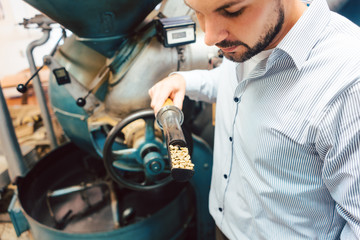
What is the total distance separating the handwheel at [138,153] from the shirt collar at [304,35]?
2.11 ft

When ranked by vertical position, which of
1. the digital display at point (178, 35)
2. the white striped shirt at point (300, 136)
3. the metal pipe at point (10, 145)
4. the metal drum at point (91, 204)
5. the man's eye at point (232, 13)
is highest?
the man's eye at point (232, 13)

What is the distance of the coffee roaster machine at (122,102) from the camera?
47.4 inches

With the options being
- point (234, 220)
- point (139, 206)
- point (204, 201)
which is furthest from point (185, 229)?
point (234, 220)

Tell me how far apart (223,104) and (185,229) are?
3.44 feet

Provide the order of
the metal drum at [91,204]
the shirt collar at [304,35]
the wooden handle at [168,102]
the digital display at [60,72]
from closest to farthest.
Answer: the shirt collar at [304,35] → the wooden handle at [168,102] → the digital display at [60,72] → the metal drum at [91,204]

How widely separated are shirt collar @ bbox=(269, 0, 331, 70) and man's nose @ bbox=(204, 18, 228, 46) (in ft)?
0.53

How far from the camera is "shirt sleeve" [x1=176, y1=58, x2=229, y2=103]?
105cm

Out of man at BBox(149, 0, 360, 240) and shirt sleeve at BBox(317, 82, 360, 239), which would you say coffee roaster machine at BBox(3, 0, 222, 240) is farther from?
shirt sleeve at BBox(317, 82, 360, 239)

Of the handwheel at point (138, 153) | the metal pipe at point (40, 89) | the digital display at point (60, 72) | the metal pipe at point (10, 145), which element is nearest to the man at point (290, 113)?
the handwheel at point (138, 153)

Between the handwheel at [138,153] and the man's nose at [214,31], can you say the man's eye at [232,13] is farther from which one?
the handwheel at [138,153]

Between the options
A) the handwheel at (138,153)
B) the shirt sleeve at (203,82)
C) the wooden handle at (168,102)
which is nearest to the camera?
the wooden handle at (168,102)

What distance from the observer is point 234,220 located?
101cm

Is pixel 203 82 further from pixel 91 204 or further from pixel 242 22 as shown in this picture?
pixel 91 204

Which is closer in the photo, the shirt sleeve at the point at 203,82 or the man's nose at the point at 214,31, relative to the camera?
the man's nose at the point at 214,31
